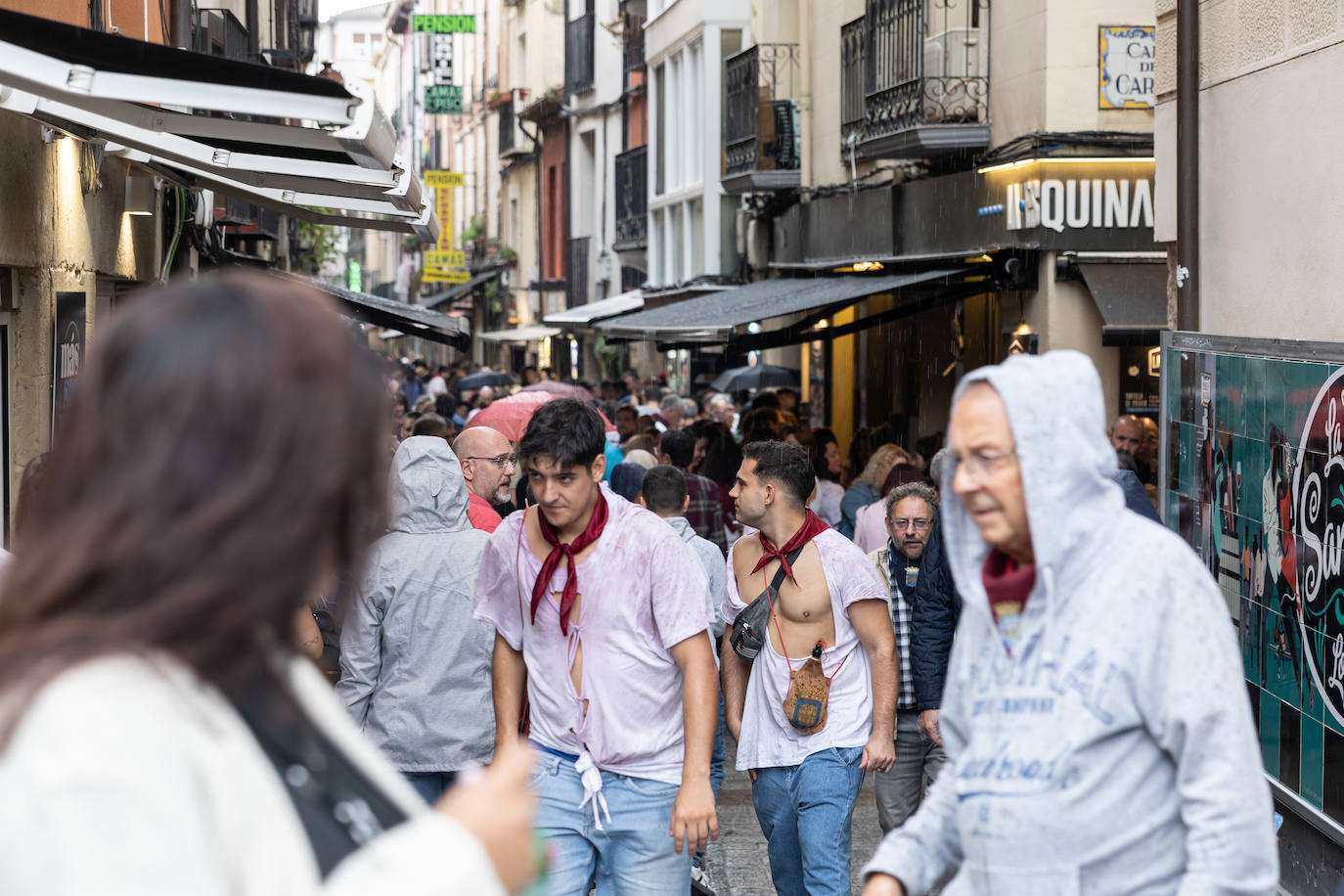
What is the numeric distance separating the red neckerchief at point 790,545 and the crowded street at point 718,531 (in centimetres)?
2

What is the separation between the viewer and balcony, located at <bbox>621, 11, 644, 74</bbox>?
3000cm

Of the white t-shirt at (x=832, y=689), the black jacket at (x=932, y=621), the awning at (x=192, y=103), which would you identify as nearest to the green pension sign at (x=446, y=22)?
the awning at (x=192, y=103)

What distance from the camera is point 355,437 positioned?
1.59 metres

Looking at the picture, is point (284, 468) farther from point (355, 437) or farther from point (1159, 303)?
point (1159, 303)

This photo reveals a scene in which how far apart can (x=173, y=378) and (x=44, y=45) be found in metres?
4.22

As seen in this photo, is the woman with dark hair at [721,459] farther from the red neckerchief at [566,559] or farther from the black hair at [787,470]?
the red neckerchief at [566,559]

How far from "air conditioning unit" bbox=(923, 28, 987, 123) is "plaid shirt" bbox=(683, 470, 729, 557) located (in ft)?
22.5

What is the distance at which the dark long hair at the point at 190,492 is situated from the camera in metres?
1.47

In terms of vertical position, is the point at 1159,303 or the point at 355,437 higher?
the point at 1159,303

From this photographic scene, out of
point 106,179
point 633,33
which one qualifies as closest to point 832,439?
point 106,179

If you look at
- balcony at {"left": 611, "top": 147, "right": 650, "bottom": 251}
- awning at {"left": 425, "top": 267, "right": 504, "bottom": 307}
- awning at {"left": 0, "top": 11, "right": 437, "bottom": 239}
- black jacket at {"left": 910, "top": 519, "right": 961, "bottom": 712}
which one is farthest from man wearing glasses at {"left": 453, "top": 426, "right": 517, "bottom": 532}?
awning at {"left": 425, "top": 267, "right": 504, "bottom": 307}

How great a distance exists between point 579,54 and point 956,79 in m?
21.3

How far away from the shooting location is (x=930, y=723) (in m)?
6.21

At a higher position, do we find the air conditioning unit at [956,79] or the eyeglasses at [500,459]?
the air conditioning unit at [956,79]
